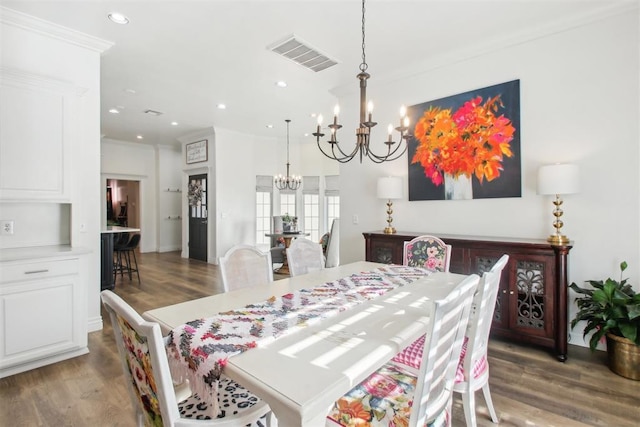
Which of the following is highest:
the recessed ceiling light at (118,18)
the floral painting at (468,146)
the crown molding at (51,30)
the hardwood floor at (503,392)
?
the recessed ceiling light at (118,18)

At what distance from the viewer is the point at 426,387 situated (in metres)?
1.09

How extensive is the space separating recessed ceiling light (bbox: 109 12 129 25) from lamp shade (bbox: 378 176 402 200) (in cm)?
293

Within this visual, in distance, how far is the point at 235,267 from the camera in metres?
2.23

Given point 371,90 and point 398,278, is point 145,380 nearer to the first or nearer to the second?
point 398,278

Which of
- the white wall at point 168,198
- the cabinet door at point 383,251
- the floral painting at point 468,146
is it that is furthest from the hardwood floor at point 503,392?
the white wall at point 168,198

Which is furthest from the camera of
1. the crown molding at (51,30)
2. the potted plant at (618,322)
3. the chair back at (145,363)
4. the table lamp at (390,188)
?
the table lamp at (390,188)

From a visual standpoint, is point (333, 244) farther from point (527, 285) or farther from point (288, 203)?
point (527, 285)

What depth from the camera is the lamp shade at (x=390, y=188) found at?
378 centimetres

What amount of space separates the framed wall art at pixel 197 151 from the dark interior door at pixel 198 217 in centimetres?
38

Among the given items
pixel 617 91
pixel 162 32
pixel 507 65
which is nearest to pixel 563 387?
pixel 617 91

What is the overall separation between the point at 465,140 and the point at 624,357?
2.22 meters

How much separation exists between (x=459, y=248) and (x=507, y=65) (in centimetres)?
188

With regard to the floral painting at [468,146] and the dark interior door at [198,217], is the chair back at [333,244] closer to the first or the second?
the floral painting at [468,146]

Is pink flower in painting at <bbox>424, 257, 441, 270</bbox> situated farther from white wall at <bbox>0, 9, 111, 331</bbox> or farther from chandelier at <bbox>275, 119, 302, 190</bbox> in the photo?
chandelier at <bbox>275, 119, 302, 190</bbox>
